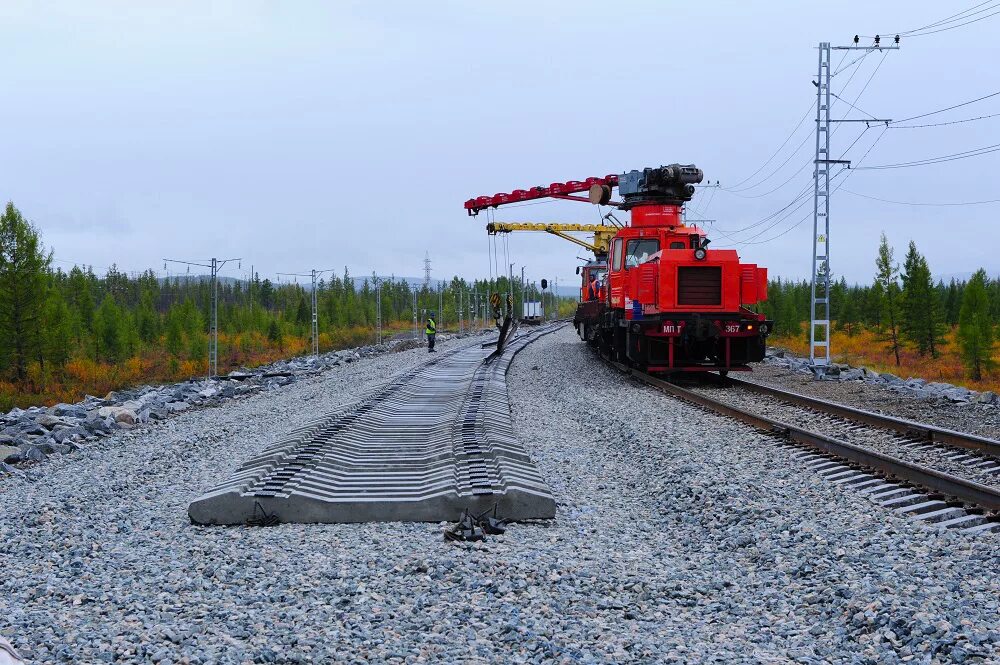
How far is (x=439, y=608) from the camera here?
436cm

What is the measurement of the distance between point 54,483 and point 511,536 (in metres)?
5.98

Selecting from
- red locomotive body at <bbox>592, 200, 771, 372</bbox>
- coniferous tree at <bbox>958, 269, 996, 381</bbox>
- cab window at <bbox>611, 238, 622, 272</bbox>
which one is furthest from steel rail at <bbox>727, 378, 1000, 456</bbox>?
coniferous tree at <bbox>958, 269, 996, 381</bbox>

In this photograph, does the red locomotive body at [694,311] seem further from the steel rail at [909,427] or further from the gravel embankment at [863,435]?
the steel rail at [909,427]

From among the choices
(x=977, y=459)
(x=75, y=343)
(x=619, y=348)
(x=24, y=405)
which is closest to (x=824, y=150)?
(x=619, y=348)

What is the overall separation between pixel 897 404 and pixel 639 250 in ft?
24.9

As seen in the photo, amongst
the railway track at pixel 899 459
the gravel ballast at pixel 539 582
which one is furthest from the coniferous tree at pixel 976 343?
the gravel ballast at pixel 539 582

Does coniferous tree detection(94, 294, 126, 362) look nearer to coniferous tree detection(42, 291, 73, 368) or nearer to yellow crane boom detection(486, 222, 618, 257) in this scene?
coniferous tree detection(42, 291, 73, 368)

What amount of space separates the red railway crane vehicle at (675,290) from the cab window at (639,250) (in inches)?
1.0

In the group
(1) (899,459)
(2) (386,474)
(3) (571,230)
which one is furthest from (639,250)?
(3) (571,230)

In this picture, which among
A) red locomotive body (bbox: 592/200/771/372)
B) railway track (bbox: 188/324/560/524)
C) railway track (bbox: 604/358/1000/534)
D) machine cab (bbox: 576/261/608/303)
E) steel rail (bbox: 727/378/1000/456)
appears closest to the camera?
railway track (bbox: 604/358/1000/534)

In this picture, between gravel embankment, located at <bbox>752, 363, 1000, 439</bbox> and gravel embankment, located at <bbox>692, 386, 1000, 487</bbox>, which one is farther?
gravel embankment, located at <bbox>752, 363, 1000, 439</bbox>

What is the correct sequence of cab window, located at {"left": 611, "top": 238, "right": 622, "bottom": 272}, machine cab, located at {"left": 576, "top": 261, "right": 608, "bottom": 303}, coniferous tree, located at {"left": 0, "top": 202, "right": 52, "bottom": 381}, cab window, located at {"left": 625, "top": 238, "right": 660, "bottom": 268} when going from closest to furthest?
cab window, located at {"left": 625, "top": 238, "right": 660, "bottom": 268} < cab window, located at {"left": 611, "top": 238, "right": 622, "bottom": 272} < machine cab, located at {"left": 576, "top": 261, "right": 608, "bottom": 303} < coniferous tree, located at {"left": 0, "top": 202, "right": 52, "bottom": 381}

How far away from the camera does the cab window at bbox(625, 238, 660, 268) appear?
64.4 ft

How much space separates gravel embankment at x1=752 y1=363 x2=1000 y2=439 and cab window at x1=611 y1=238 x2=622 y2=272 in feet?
13.7
